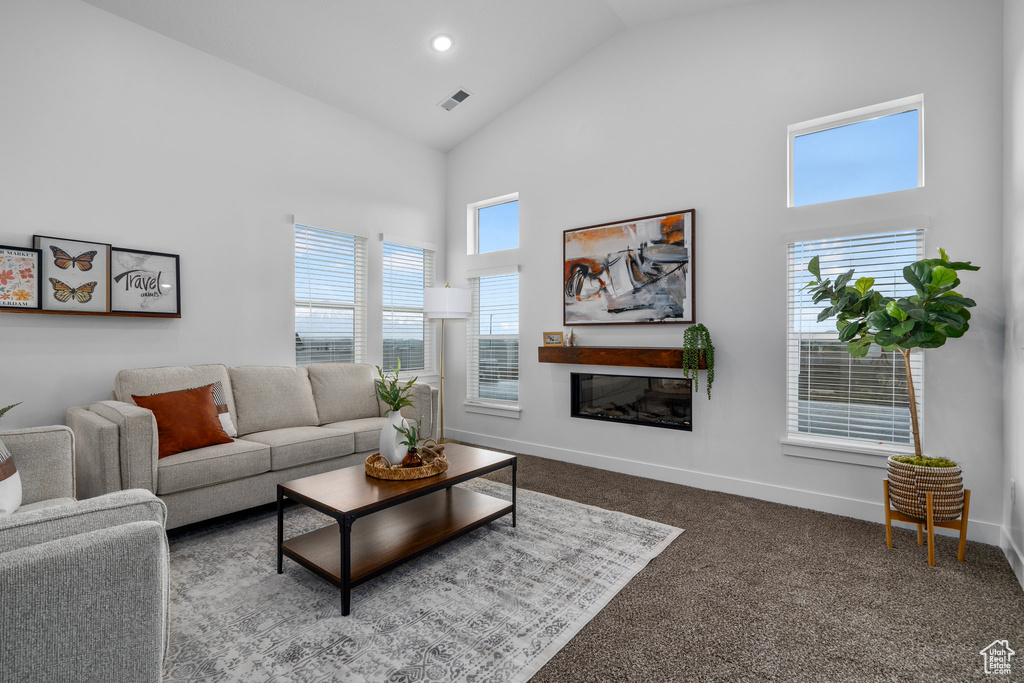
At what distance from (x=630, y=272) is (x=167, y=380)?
3.54 meters

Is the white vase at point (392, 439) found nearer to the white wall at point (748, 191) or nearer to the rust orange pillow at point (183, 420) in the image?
the rust orange pillow at point (183, 420)

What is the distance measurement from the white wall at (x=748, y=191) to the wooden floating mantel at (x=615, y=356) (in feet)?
0.49

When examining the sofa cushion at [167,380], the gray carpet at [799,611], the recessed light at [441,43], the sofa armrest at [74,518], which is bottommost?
the gray carpet at [799,611]

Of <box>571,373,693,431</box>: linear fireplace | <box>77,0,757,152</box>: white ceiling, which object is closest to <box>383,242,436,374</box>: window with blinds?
<box>77,0,757,152</box>: white ceiling

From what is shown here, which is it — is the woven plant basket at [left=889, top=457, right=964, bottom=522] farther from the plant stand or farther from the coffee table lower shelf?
the coffee table lower shelf

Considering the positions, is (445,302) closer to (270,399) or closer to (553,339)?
(553,339)

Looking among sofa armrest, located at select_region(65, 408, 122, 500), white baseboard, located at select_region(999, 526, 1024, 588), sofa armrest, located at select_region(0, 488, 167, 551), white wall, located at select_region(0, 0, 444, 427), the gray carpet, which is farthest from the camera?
white wall, located at select_region(0, 0, 444, 427)

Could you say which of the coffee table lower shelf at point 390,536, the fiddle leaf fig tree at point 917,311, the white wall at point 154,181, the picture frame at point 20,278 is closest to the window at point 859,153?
the fiddle leaf fig tree at point 917,311

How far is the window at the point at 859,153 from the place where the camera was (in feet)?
10.0

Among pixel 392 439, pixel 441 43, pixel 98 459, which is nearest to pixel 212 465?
pixel 98 459

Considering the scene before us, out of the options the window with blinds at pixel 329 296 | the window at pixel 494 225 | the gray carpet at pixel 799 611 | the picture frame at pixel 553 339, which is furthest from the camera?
the window at pixel 494 225

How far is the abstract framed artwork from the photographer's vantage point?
3.86m

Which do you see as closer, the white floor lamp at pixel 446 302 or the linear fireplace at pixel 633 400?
the linear fireplace at pixel 633 400

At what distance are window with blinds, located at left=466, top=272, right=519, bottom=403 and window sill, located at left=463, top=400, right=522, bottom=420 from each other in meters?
0.07
